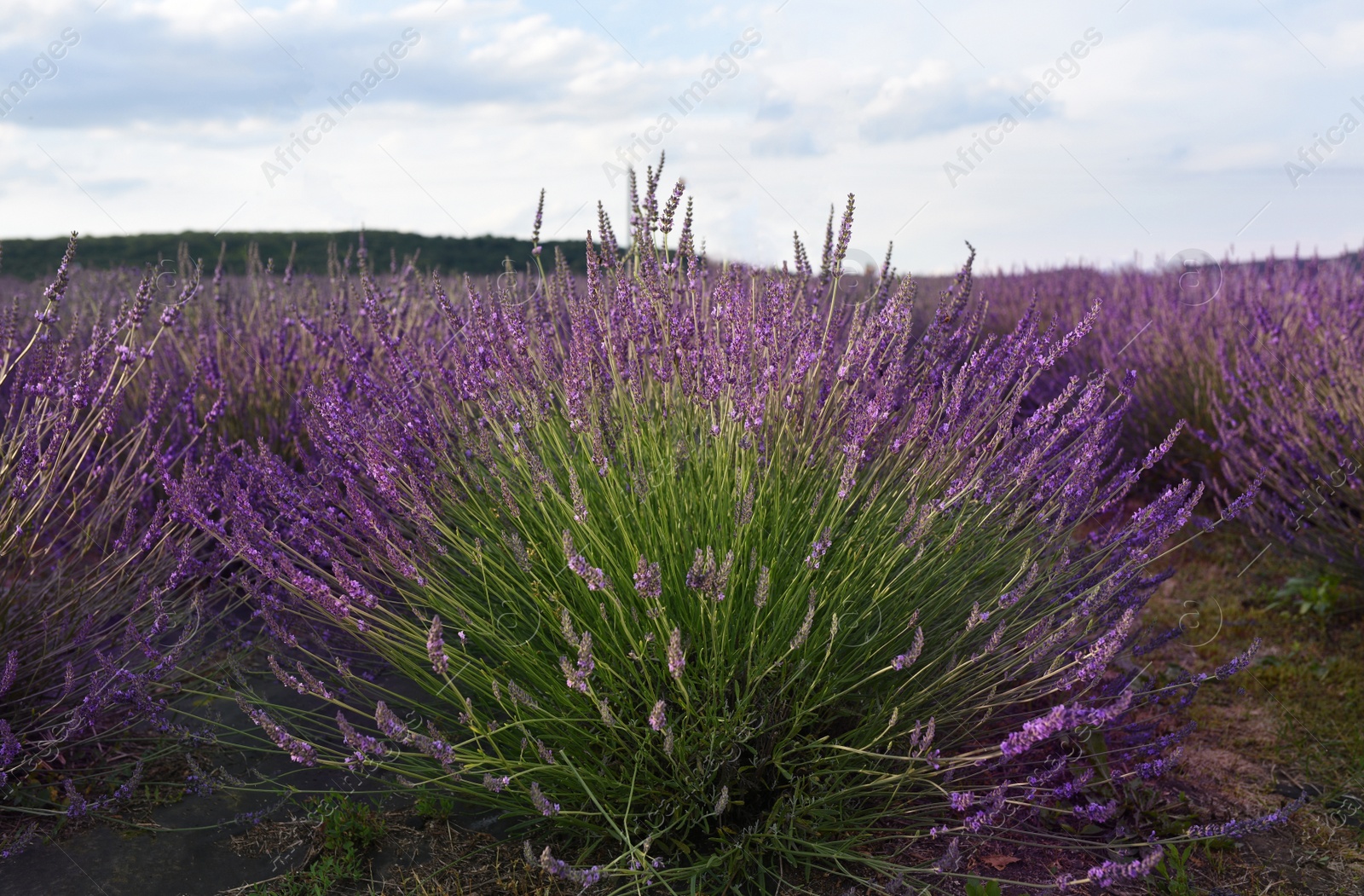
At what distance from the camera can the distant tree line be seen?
67.0 ft

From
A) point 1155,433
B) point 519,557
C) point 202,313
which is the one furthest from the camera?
point 202,313

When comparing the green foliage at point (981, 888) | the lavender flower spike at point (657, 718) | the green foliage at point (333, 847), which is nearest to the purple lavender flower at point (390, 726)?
the lavender flower spike at point (657, 718)

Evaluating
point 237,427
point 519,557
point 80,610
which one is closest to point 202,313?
point 237,427

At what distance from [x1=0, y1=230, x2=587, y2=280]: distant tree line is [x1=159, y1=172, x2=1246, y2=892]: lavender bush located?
16322 millimetres

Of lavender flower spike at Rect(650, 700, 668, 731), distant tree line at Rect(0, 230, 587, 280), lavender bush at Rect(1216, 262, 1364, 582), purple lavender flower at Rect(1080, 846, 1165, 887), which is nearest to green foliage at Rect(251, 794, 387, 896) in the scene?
lavender flower spike at Rect(650, 700, 668, 731)

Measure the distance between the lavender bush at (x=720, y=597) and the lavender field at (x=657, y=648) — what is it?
2cm

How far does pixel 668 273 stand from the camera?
3.11 m

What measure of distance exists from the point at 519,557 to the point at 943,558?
1.19m

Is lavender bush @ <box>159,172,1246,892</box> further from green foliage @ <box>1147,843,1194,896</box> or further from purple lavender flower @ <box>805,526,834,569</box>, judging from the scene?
green foliage @ <box>1147,843,1194,896</box>

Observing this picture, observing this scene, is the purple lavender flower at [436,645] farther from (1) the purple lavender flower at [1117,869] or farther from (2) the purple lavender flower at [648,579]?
(1) the purple lavender flower at [1117,869]

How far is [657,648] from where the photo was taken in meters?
2.35

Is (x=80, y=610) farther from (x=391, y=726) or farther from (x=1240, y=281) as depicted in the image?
(x=1240, y=281)

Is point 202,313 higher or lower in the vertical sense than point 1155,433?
higher

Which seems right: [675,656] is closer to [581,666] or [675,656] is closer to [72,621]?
[581,666]
